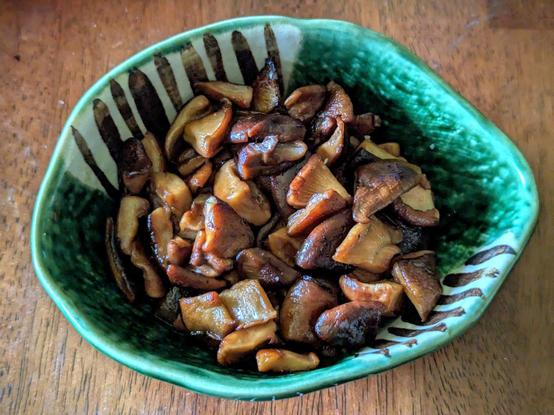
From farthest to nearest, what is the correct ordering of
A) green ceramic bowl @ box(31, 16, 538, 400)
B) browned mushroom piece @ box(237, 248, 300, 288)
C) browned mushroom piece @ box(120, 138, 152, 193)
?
browned mushroom piece @ box(120, 138, 152, 193)
browned mushroom piece @ box(237, 248, 300, 288)
green ceramic bowl @ box(31, 16, 538, 400)

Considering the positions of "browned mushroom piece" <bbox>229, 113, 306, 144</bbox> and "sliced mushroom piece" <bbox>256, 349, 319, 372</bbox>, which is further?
"browned mushroom piece" <bbox>229, 113, 306, 144</bbox>

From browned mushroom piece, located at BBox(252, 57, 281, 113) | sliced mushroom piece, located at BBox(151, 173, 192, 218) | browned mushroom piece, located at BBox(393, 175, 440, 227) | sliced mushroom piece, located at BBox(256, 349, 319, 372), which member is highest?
browned mushroom piece, located at BBox(252, 57, 281, 113)

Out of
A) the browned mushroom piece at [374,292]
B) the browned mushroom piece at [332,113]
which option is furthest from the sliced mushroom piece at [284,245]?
the browned mushroom piece at [332,113]

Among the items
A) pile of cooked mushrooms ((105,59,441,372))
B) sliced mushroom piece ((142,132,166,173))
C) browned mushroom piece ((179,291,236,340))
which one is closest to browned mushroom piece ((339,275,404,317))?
pile of cooked mushrooms ((105,59,441,372))

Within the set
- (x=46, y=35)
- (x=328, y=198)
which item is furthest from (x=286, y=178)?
(x=46, y=35)

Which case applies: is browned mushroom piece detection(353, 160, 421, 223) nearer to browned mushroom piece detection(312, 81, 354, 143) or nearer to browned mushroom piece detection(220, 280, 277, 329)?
browned mushroom piece detection(312, 81, 354, 143)

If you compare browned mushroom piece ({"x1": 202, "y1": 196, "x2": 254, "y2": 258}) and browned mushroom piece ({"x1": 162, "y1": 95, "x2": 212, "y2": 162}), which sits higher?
browned mushroom piece ({"x1": 162, "y1": 95, "x2": 212, "y2": 162})

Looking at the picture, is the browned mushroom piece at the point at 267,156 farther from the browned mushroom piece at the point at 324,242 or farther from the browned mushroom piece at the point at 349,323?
the browned mushroom piece at the point at 349,323
